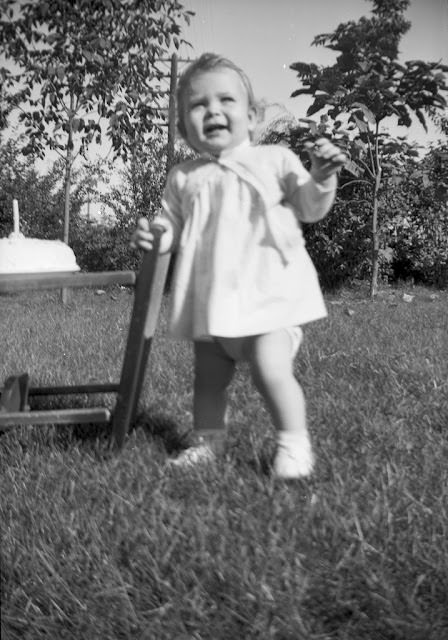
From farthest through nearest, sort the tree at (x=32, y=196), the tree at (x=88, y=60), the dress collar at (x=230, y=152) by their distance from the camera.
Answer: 1. the tree at (x=32, y=196)
2. the tree at (x=88, y=60)
3. the dress collar at (x=230, y=152)

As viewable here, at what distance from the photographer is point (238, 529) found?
1.65 meters

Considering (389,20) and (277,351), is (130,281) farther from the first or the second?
(389,20)

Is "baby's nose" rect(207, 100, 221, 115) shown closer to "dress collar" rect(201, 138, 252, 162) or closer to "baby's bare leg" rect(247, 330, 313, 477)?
"dress collar" rect(201, 138, 252, 162)

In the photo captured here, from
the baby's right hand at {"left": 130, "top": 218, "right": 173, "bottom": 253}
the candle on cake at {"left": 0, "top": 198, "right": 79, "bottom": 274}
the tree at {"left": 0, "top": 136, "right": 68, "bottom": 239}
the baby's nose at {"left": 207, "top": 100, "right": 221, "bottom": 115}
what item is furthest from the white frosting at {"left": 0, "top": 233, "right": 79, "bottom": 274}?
the tree at {"left": 0, "top": 136, "right": 68, "bottom": 239}

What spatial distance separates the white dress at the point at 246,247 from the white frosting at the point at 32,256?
1.28 feet

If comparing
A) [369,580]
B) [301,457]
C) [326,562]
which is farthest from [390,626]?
[301,457]

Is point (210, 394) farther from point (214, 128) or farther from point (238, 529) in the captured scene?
point (214, 128)

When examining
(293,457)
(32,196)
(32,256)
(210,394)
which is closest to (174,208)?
(32,256)

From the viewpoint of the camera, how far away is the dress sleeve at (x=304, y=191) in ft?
6.29

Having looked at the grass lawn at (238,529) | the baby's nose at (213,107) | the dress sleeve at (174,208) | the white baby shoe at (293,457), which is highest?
the baby's nose at (213,107)

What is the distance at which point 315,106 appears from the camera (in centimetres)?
723

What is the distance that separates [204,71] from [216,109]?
0.38 feet

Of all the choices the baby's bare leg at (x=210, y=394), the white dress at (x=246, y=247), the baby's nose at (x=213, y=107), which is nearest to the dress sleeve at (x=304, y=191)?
the white dress at (x=246, y=247)

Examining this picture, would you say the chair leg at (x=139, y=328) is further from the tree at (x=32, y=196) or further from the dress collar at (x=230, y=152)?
the tree at (x=32, y=196)
